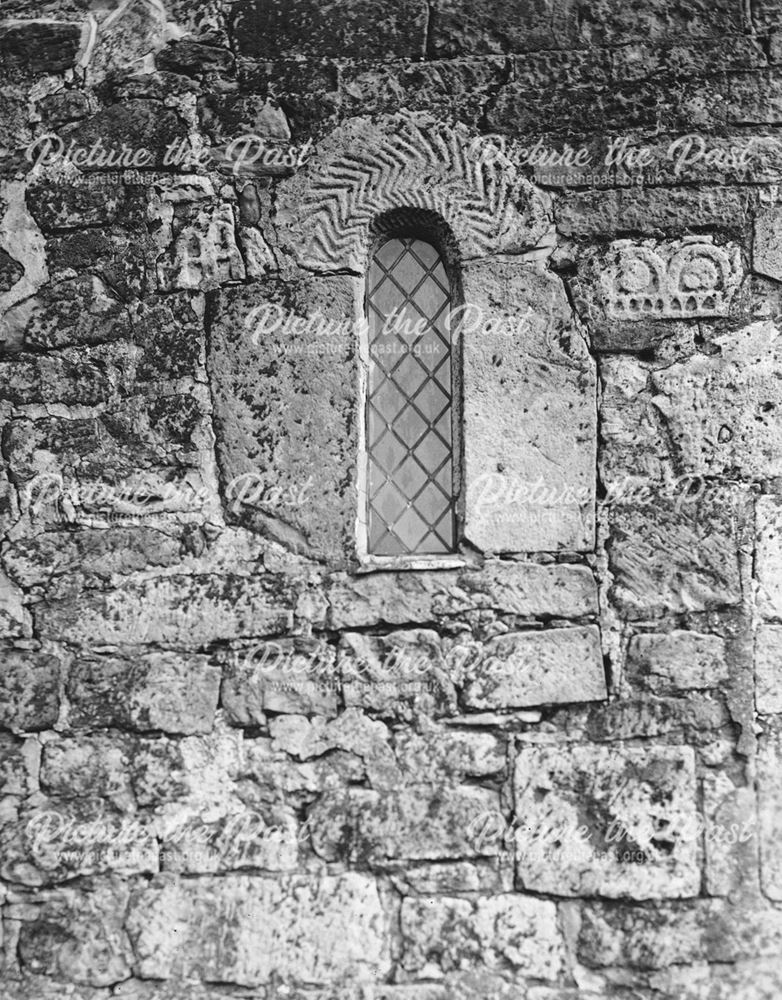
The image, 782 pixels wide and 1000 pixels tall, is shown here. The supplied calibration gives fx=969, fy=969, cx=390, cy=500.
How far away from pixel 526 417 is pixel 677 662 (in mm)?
901

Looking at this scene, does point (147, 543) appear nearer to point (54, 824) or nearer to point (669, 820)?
point (54, 824)

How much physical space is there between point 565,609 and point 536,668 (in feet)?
0.68

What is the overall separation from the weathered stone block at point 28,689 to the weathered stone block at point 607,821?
1.50 meters

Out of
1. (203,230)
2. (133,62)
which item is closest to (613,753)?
(203,230)

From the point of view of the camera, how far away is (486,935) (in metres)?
2.91

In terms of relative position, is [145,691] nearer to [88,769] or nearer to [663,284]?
[88,769]

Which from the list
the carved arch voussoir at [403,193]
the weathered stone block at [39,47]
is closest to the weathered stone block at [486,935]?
the carved arch voussoir at [403,193]

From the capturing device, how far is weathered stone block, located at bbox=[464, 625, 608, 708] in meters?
3.00

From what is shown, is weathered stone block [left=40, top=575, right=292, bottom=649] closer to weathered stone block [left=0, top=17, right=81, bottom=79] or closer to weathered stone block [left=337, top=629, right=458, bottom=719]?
weathered stone block [left=337, top=629, right=458, bottom=719]

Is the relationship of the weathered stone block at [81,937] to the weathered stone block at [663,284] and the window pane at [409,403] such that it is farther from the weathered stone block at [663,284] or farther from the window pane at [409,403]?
the weathered stone block at [663,284]

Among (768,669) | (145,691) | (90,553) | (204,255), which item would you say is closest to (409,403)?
(204,255)

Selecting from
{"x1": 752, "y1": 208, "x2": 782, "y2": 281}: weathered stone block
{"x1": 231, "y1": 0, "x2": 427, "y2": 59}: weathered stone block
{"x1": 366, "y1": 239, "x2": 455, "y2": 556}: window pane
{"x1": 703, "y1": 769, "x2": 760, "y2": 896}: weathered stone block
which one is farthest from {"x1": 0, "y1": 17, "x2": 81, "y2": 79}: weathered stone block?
{"x1": 703, "y1": 769, "x2": 760, "y2": 896}: weathered stone block

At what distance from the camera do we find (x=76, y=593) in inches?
124

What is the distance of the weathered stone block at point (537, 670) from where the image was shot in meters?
3.00
